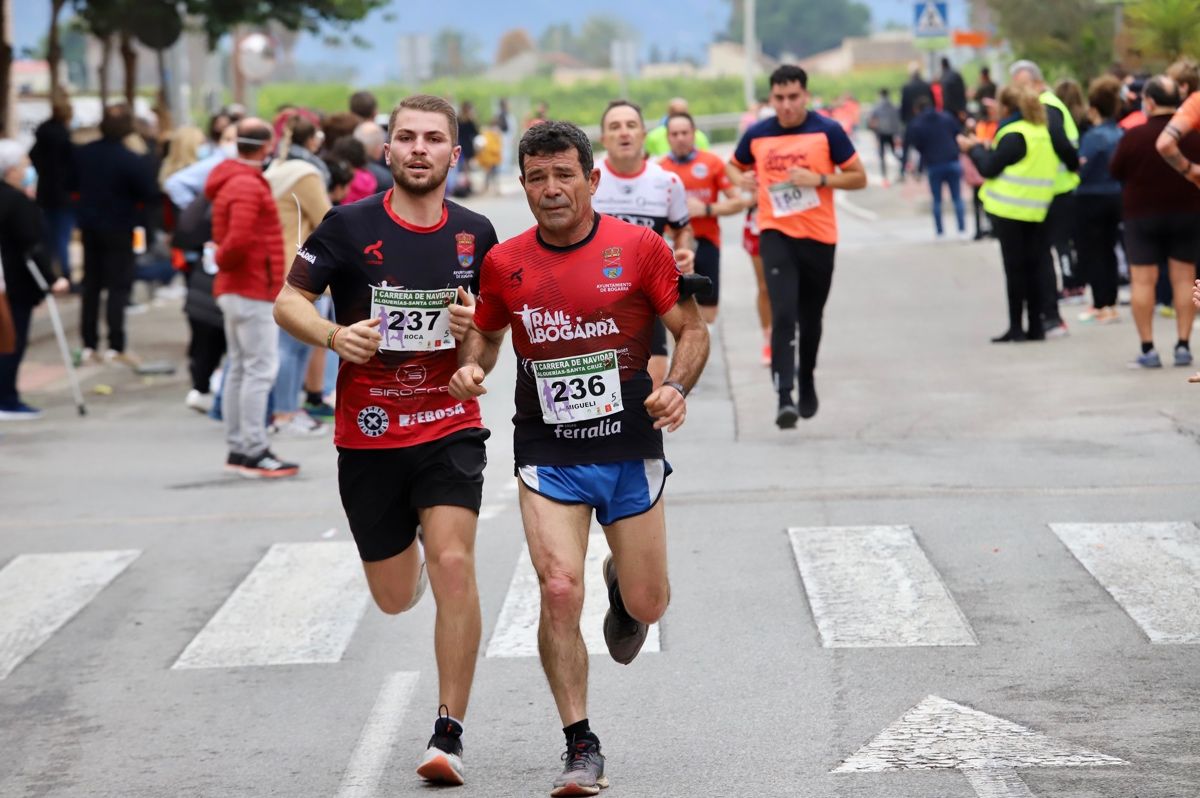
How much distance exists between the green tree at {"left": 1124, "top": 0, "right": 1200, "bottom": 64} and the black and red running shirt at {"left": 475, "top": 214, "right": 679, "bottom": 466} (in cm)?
1429

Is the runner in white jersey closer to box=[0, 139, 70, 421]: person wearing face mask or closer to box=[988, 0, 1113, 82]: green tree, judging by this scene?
box=[0, 139, 70, 421]: person wearing face mask

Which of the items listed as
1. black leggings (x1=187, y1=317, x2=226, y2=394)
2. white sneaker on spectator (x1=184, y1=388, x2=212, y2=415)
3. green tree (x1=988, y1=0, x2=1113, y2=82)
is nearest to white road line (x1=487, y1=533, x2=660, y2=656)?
black leggings (x1=187, y1=317, x2=226, y2=394)

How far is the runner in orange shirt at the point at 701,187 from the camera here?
Answer: 14469 millimetres

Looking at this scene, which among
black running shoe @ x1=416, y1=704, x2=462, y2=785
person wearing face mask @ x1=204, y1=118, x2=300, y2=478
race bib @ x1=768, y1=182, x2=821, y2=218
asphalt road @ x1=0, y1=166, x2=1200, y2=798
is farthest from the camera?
race bib @ x1=768, y1=182, x2=821, y2=218

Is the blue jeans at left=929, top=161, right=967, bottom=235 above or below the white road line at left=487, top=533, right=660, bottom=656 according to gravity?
above

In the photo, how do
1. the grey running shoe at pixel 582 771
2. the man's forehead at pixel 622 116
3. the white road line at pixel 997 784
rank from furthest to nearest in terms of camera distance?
1. the man's forehead at pixel 622 116
2. the grey running shoe at pixel 582 771
3. the white road line at pixel 997 784

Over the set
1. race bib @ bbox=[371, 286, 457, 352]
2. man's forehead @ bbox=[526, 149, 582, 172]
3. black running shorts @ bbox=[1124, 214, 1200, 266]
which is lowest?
black running shorts @ bbox=[1124, 214, 1200, 266]

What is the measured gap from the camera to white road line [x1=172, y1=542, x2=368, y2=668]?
26.9 ft

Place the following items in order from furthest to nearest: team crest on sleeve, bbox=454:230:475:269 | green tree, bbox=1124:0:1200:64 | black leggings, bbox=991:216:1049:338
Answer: green tree, bbox=1124:0:1200:64, black leggings, bbox=991:216:1049:338, team crest on sleeve, bbox=454:230:475:269

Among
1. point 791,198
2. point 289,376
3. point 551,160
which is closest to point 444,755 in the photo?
point 551,160

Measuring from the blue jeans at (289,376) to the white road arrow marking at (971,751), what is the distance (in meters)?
7.68

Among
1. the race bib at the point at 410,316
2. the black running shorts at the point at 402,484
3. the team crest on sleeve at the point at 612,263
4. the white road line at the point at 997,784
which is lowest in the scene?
the white road line at the point at 997,784

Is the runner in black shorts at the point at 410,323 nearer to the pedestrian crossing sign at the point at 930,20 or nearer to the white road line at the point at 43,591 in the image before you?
the white road line at the point at 43,591

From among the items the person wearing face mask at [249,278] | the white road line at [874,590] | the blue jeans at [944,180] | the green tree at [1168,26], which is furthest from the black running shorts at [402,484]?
the blue jeans at [944,180]
